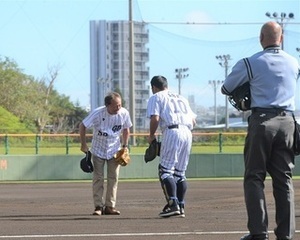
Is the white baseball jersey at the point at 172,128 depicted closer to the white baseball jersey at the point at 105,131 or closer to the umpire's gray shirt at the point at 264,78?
the white baseball jersey at the point at 105,131

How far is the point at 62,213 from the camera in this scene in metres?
13.0

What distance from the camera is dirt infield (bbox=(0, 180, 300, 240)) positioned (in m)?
9.84

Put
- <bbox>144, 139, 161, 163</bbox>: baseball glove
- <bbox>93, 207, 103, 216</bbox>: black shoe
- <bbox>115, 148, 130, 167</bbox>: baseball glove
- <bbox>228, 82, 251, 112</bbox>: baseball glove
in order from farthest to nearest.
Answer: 1. <bbox>115, 148, 130, 167</bbox>: baseball glove
2. <bbox>93, 207, 103, 216</bbox>: black shoe
3. <bbox>144, 139, 161, 163</bbox>: baseball glove
4. <bbox>228, 82, 251, 112</bbox>: baseball glove

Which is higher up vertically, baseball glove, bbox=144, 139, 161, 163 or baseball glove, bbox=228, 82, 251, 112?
baseball glove, bbox=228, 82, 251, 112

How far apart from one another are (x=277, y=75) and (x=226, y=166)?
19785 millimetres

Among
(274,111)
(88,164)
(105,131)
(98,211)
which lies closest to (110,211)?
(98,211)

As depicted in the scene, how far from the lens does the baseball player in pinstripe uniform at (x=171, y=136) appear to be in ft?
39.6

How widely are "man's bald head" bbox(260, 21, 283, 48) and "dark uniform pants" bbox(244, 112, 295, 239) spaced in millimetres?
592

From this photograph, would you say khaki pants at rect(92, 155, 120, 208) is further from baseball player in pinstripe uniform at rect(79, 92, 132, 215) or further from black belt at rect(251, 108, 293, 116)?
black belt at rect(251, 108, 293, 116)

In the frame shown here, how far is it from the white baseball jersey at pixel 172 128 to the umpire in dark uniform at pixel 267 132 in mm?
4278

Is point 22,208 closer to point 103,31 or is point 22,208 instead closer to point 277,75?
point 277,75


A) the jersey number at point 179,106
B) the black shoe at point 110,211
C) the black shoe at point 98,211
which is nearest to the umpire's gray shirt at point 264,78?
the jersey number at point 179,106

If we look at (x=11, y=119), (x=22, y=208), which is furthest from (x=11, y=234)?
(x=11, y=119)

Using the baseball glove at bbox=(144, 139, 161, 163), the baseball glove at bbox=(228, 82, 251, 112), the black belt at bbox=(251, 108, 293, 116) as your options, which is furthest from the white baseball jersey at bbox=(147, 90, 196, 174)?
the black belt at bbox=(251, 108, 293, 116)
